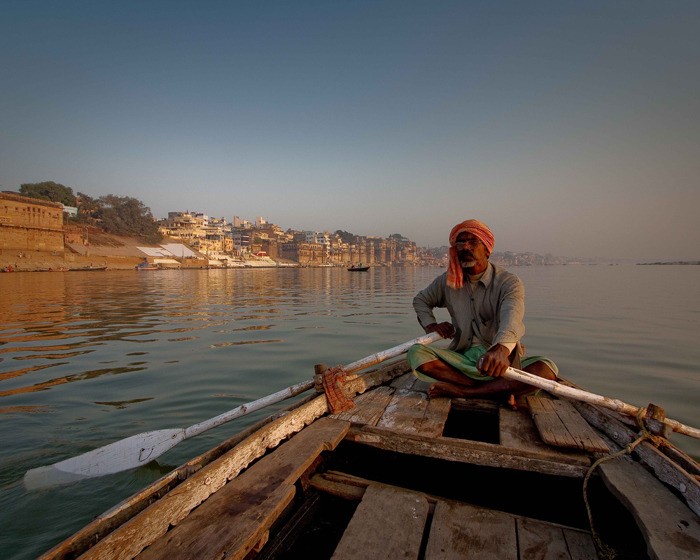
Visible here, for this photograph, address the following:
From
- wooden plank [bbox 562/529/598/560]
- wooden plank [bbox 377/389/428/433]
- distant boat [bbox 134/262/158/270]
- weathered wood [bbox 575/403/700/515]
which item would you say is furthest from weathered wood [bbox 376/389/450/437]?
distant boat [bbox 134/262/158/270]

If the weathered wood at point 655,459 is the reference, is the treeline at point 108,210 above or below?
above

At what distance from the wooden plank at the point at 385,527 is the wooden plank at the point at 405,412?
606 millimetres

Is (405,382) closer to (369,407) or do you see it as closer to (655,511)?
(369,407)

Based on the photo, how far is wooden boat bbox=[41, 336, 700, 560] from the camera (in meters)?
1.61

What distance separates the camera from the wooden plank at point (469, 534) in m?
1.62

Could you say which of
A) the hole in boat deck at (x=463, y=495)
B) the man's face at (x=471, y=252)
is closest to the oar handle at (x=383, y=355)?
the hole in boat deck at (x=463, y=495)

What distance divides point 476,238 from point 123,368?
21.8 feet

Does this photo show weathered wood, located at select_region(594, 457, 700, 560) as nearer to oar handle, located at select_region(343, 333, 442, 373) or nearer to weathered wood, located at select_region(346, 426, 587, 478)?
weathered wood, located at select_region(346, 426, 587, 478)

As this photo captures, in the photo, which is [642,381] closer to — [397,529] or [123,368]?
[397,529]

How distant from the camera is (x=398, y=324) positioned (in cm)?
1225

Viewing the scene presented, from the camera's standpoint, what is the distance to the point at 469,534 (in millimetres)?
1754

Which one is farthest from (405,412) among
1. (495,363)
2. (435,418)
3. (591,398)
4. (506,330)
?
(591,398)

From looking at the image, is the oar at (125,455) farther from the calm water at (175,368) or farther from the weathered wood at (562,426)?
the weathered wood at (562,426)

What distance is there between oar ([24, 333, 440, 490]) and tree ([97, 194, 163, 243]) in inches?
3822
